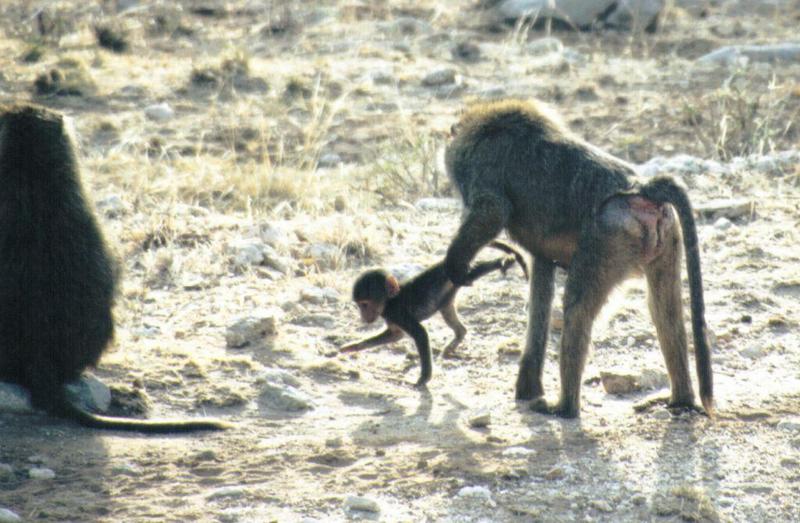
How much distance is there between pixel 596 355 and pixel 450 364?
2.33 feet

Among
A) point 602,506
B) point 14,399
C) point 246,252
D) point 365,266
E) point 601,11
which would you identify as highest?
point 601,11

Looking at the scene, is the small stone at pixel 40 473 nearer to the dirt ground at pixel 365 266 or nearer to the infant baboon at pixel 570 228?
the dirt ground at pixel 365 266

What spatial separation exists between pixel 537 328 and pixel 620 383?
19.1 inches

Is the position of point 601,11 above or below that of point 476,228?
above

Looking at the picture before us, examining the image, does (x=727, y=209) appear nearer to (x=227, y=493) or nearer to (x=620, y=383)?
(x=620, y=383)

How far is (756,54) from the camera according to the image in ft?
41.5

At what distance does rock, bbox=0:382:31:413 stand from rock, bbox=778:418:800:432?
2.96 metres

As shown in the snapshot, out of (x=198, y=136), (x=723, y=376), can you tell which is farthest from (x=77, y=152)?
(x=198, y=136)

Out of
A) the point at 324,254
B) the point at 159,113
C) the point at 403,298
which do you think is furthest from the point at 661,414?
the point at 159,113

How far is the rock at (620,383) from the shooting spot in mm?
5867

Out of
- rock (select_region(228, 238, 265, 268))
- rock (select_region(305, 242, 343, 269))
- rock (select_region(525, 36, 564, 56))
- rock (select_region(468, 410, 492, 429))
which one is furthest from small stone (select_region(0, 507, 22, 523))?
rock (select_region(525, 36, 564, 56))

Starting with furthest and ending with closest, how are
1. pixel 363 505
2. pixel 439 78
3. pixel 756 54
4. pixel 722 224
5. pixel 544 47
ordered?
pixel 544 47
pixel 756 54
pixel 439 78
pixel 722 224
pixel 363 505

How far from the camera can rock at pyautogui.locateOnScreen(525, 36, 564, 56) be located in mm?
12766

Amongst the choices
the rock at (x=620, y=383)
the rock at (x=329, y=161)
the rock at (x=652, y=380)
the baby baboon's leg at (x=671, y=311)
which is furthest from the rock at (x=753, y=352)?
the rock at (x=329, y=161)
